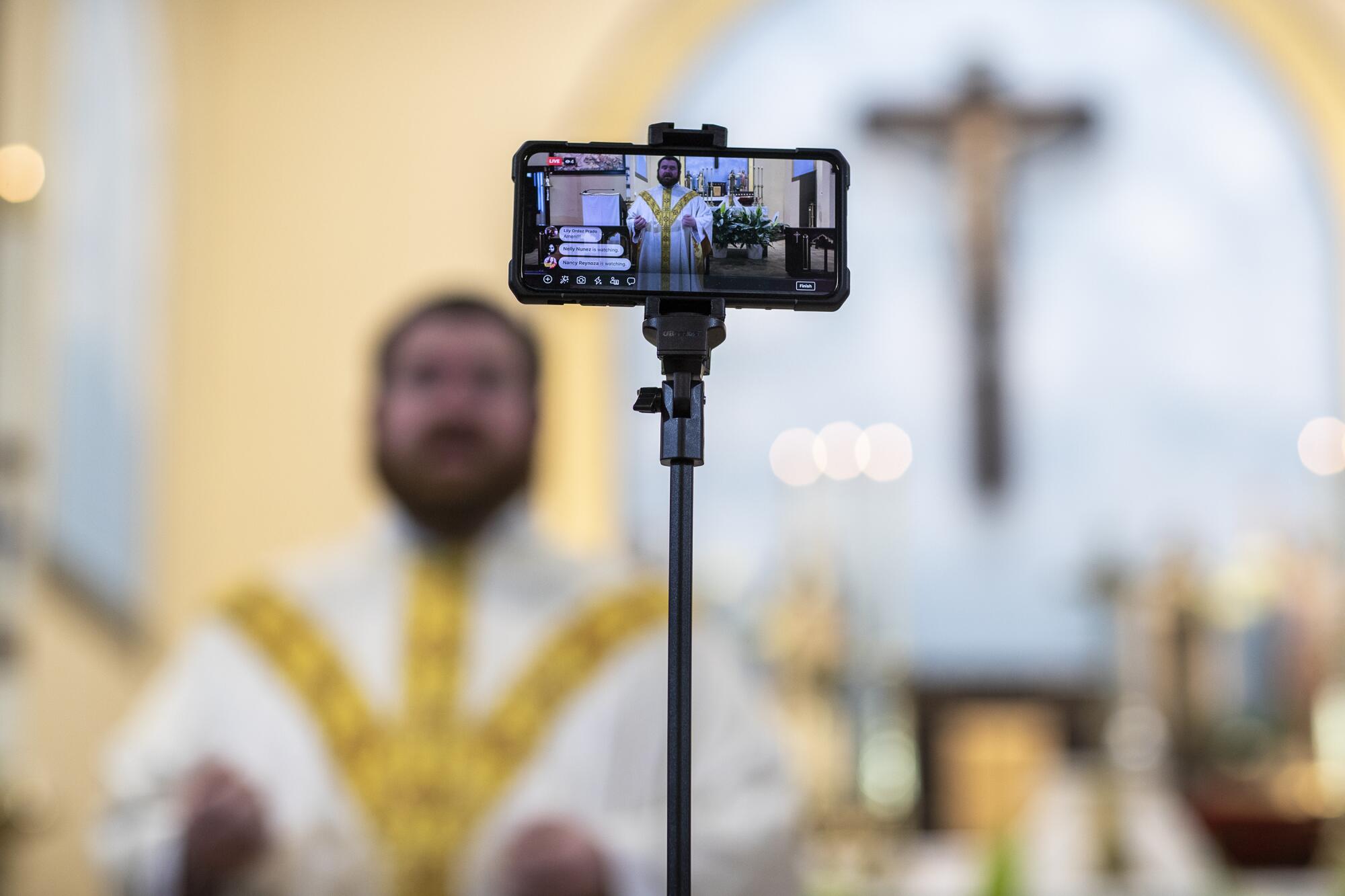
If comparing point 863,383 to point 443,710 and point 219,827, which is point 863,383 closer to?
point 443,710

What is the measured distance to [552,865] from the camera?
2.16 m

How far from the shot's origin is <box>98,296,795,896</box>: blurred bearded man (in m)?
2.39

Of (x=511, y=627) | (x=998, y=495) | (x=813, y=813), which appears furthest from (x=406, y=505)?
(x=998, y=495)

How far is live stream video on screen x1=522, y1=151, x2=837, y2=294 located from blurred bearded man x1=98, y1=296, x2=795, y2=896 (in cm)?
134

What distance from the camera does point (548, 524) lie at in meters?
5.25

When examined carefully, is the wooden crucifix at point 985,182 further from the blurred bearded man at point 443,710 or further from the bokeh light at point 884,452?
the blurred bearded man at point 443,710

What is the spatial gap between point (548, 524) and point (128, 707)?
1.46 metres

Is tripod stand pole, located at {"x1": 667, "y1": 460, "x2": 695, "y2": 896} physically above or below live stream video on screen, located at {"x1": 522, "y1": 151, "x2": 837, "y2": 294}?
below

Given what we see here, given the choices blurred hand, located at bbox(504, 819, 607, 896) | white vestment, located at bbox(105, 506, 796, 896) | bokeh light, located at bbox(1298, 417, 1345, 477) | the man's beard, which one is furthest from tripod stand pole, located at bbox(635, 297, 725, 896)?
bokeh light, located at bbox(1298, 417, 1345, 477)

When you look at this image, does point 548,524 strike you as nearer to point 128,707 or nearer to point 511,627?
point 128,707

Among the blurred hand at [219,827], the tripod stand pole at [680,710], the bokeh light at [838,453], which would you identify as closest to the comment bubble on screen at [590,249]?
the tripod stand pole at [680,710]

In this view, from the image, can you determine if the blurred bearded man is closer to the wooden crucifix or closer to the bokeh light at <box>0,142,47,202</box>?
the bokeh light at <box>0,142,47,202</box>

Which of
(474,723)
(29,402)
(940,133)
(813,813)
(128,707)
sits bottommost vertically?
(813,813)

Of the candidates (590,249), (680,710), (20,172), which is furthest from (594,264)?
(20,172)
